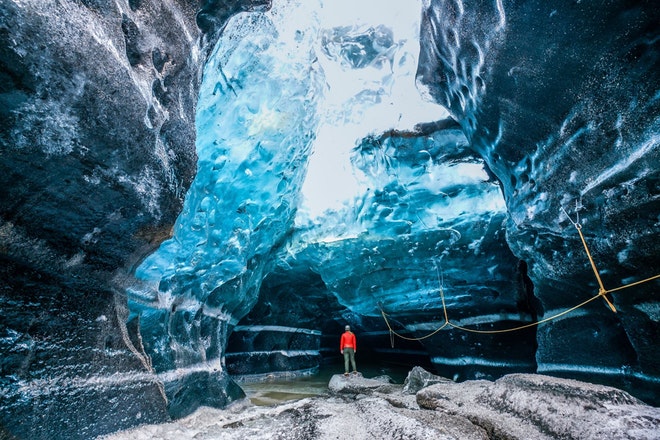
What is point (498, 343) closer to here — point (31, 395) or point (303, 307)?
point (303, 307)

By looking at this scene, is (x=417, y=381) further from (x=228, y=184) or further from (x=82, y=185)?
(x=82, y=185)

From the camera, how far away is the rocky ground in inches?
80.8

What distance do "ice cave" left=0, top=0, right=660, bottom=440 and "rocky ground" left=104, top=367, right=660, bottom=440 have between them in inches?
1.2

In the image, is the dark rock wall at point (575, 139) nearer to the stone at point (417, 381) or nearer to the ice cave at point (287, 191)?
the ice cave at point (287, 191)

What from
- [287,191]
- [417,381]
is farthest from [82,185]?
[417,381]

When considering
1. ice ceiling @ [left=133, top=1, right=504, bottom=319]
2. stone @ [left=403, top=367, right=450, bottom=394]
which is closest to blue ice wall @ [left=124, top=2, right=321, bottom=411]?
ice ceiling @ [left=133, top=1, right=504, bottom=319]

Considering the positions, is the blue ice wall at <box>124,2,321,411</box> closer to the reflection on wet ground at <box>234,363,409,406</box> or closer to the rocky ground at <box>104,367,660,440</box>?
the reflection on wet ground at <box>234,363,409,406</box>

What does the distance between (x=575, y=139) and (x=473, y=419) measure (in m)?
2.77

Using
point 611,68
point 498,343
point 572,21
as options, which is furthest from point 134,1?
point 498,343

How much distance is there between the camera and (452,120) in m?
5.77

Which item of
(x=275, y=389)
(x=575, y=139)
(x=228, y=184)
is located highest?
(x=228, y=184)

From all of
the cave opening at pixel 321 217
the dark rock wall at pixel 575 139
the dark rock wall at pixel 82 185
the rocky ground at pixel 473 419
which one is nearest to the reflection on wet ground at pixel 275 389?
the cave opening at pixel 321 217

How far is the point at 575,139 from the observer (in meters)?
3.13

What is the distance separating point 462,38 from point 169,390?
5.58 m
